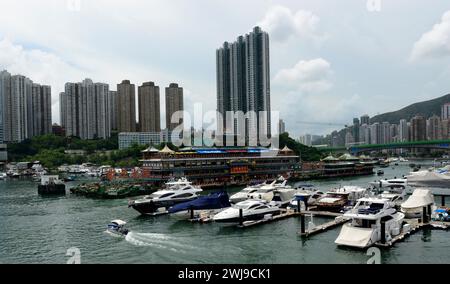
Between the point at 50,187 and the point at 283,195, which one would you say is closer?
the point at 283,195

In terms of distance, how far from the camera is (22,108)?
36531 mm

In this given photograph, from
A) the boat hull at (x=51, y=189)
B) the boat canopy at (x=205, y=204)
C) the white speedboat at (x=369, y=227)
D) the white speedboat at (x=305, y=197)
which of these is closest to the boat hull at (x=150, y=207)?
the boat canopy at (x=205, y=204)

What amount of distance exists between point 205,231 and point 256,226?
1.64 meters

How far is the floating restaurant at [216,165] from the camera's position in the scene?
22.7 meters

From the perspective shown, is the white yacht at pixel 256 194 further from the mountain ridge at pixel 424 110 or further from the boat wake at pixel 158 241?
the mountain ridge at pixel 424 110

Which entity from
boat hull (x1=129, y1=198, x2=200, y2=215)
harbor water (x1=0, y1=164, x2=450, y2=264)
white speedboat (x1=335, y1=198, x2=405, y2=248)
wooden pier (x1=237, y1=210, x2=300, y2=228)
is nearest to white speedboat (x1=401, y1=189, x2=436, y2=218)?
harbor water (x1=0, y1=164, x2=450, y2=264)

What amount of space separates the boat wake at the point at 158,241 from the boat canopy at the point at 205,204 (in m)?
2.32

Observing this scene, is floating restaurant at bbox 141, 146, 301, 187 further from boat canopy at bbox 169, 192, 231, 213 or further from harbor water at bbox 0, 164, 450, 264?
boat canopy at bbox 169, 192, 231, 213

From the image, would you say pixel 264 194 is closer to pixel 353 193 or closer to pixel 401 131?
pixel 353 193

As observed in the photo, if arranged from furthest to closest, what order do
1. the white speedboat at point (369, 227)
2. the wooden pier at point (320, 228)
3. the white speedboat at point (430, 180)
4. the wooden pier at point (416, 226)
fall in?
the white speedboat at point (430, 180), the wooden pier at point (320, 228), the wooden pier at point (416, 226), the white speedboat at point (369, 227)

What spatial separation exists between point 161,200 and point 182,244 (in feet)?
16.9

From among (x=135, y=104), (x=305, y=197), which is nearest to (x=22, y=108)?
(x=135, y=104)
